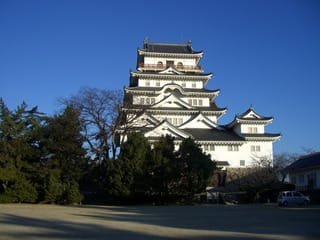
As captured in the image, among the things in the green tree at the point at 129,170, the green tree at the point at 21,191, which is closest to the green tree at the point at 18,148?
the green tree at the point at 21,191

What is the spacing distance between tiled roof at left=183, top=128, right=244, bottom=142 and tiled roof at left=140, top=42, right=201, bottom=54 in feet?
44.4

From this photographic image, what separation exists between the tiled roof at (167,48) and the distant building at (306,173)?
75.2 ft

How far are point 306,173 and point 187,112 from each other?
16.6 m

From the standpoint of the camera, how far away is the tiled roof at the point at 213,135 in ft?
165

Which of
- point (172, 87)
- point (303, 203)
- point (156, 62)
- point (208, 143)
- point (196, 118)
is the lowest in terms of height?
point (303, 203)

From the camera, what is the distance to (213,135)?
2020 inches

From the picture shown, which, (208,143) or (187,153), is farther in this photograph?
(208,143)

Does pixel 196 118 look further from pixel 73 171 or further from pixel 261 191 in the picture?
pixel 73 171

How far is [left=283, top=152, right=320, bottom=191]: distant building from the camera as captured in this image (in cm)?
4209

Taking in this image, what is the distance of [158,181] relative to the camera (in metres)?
37.9

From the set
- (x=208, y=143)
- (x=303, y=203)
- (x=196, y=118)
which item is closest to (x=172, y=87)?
(x=196, y=118)

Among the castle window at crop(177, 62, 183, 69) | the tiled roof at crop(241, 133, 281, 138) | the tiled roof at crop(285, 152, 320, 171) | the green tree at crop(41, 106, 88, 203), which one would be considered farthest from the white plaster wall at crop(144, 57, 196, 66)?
the tiled roof at crop(285, 152, 320, 171)

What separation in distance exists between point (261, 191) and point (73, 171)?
1885 cm

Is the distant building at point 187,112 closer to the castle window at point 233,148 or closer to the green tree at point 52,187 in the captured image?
the castle window at point 233,148
